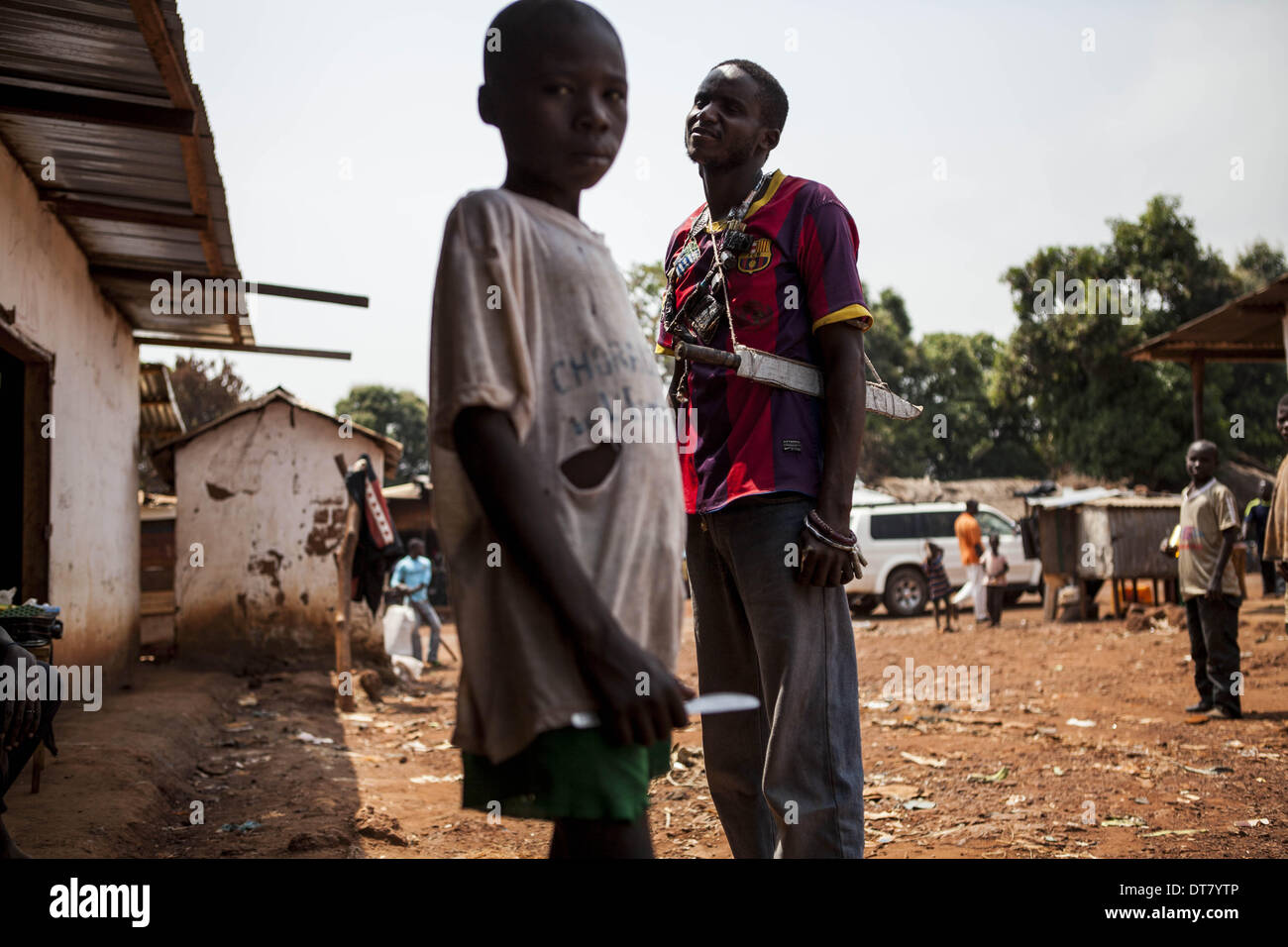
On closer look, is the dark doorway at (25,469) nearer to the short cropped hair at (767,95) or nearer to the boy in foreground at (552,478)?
the short cropped hair at (767,95)

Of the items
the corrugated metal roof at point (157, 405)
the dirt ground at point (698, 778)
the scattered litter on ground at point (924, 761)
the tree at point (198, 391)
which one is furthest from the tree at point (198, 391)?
the scattered litter on ground at point (924, 761)

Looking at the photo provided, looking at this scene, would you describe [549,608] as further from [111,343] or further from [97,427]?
[111,343]

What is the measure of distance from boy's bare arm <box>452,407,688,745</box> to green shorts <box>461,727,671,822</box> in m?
0.06

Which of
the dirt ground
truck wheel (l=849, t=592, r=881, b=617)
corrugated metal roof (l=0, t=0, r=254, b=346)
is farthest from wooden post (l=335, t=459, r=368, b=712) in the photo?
truck wheel (l=849, t=592, r=881, b=617)

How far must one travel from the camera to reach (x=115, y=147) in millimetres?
6191

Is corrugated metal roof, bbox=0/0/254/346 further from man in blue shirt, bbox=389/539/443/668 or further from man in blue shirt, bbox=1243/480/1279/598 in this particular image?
man in blue shirt, bbox=1243/480/1279/598

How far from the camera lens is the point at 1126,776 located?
16.7ft

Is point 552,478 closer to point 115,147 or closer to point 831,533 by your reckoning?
point 831,533

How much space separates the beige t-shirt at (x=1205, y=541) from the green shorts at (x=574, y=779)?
6.47m

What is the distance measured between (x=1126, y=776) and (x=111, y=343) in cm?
908

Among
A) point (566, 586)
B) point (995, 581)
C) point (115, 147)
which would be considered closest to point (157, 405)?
point (115, 147)

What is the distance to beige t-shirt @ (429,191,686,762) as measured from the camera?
1.41 m

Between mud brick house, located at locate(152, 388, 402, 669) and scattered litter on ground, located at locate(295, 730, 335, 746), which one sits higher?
mud brick house, located at locate(152, 388, 402, 669)
